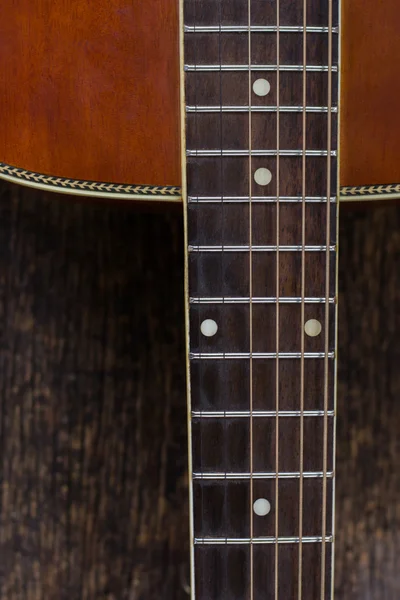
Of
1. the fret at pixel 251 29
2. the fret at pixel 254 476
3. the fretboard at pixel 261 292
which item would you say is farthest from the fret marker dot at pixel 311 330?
the fret at pixel 251 29

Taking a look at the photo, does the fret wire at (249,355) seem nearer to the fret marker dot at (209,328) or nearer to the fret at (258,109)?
the fret marker dot at (209,328)

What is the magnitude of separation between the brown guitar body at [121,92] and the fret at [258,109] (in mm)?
16

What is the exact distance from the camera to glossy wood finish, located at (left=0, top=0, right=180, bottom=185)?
0.53 metres

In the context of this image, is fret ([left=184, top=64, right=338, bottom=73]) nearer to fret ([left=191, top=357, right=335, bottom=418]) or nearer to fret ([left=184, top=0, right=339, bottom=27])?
fret ([left=184, top=0, right=339, bottom=27])

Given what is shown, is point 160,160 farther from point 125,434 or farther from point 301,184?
point 125,434

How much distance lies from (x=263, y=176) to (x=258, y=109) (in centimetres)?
5

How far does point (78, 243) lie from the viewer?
687 millimetres

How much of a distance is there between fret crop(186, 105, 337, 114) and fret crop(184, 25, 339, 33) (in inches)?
2.2

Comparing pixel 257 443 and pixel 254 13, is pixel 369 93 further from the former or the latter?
pixel 257 443

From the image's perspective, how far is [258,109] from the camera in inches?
20.7

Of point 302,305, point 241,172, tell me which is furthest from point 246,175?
point 302,305

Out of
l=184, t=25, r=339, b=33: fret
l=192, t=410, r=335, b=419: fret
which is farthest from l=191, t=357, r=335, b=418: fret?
l=184, t=25, r=339, b=33: fret

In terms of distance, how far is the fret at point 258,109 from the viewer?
53 centimetres

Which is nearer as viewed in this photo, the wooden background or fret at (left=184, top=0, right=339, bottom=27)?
fret at (left=184, top=0, right=339, bottom=27)
